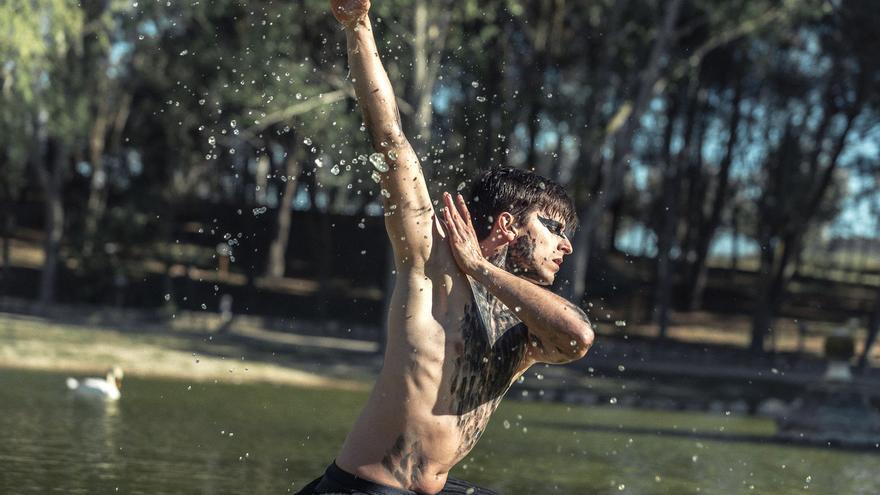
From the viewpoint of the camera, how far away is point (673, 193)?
42.6 meters

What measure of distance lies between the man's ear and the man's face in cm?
2

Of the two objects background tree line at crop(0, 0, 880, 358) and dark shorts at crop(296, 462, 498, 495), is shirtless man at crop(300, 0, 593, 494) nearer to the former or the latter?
dark shorts at crop(296, 462, 498, 495)

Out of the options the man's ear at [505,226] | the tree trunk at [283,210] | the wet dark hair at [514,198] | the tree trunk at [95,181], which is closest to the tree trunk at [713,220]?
the tree trunk at [283,210]

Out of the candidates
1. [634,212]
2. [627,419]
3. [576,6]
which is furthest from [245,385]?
[634,212]

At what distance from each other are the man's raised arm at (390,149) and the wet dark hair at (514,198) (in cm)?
19

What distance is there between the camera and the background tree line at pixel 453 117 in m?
28.0

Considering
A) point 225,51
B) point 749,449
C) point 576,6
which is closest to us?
point 749,449

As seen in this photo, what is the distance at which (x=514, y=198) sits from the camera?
3.95m

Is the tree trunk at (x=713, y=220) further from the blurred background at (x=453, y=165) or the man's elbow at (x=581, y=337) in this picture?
the man's elbow at (x=581, y=337)

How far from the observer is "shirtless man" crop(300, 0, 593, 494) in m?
3.82

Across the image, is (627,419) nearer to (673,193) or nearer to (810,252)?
(673,193)

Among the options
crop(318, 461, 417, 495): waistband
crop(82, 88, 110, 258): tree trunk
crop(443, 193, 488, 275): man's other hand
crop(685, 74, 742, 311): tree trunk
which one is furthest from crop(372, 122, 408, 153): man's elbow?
crop(685, 74, 742, 311): tree trunk

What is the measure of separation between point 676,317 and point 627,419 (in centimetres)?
2584

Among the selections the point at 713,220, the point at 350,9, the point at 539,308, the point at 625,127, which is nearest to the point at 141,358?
the point at 625,127
